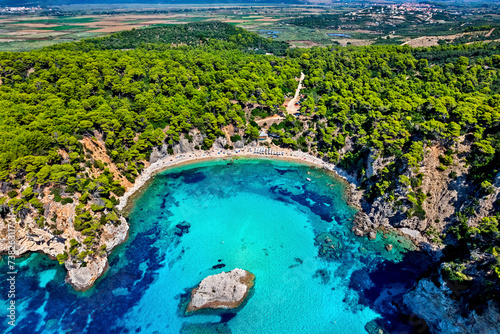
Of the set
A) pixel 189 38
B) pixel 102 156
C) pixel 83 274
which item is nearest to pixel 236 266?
pixel 83 274

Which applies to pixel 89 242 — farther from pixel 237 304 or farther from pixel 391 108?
pixel 391 108

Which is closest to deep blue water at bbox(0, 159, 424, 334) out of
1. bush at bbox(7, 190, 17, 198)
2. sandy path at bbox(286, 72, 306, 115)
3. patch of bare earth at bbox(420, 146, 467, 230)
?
patch of bare earth at bbox(420, 146, 467, 230)

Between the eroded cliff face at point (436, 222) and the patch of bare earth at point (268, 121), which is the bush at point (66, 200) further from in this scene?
the patch of bare earth at point (268, 121)

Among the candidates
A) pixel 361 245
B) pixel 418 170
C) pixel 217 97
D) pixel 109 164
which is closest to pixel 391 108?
pixel 418 170

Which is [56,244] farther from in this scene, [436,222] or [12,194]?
[436,222]

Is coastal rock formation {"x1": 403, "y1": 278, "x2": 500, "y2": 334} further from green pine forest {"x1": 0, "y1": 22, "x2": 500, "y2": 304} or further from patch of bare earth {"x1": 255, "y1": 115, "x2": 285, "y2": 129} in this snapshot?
patch of bare earth {"x1": 255, "y1": 115, "x2": 285, "y2": 129}

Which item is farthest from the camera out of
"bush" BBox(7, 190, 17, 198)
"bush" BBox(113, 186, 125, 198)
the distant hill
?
the distant hill

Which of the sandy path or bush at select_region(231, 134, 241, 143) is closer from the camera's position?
bush at select_region(231, 134, 241, 143)

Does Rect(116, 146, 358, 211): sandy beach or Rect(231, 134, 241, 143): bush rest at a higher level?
Rect(231, 134, 241, 143): bush
